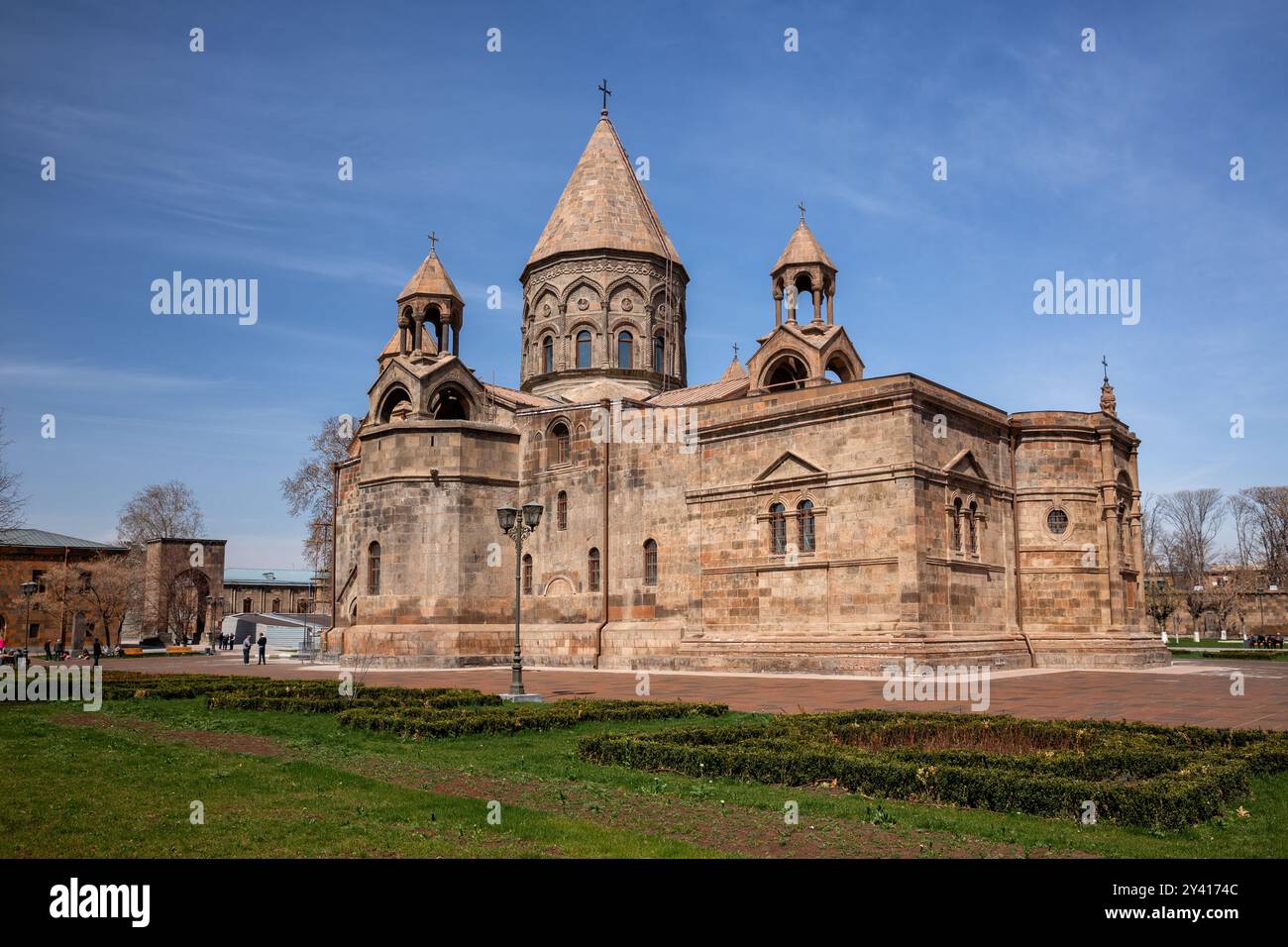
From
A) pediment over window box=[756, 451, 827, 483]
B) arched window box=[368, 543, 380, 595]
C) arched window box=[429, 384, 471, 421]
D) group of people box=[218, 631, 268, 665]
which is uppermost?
arched window box=[429, 384, 471, 421]

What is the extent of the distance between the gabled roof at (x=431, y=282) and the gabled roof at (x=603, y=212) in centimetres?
462

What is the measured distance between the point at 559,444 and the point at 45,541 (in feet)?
166

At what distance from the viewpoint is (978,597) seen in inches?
1184

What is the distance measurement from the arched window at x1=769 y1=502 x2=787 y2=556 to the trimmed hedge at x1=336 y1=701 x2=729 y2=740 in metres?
13.3

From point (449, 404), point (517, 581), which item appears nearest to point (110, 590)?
point (449, 404)

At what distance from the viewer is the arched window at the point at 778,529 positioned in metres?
30.4

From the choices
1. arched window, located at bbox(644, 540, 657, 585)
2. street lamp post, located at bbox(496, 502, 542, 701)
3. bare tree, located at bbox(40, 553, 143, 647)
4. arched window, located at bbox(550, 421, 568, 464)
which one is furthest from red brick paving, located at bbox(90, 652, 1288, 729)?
bare tree, located at bbox(40, 553, 143, 647)

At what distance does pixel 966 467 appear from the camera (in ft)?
99.2

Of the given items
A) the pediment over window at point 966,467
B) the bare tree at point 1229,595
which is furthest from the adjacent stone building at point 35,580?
the bare tree at point 1229,595

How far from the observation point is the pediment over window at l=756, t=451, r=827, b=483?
97.2 feet

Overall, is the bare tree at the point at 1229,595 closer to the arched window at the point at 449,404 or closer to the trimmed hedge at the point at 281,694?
the arched window at the point at 449,404

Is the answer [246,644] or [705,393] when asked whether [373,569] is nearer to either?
[246,644]

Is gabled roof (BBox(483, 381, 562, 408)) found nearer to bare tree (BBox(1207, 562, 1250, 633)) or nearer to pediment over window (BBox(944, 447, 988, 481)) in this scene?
pediment over window (BBox(944, 447, 988, 481))
